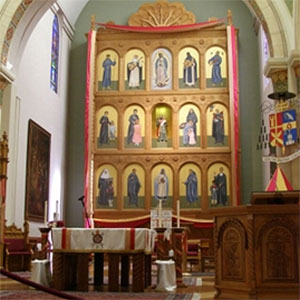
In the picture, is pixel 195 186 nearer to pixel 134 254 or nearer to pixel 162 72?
pixel 162 72

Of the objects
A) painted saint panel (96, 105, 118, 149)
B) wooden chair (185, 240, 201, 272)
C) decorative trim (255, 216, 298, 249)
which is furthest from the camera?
painted saint panel (96, 105, 118, 149)

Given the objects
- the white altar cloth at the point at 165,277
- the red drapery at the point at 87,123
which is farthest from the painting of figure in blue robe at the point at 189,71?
the white altar cloth at the point at 165,277

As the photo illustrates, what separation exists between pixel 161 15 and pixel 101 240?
1166cm

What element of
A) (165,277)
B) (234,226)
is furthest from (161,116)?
(234,226)

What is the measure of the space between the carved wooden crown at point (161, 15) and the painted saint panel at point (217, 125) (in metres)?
2.90

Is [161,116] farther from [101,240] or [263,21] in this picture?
[101,240]

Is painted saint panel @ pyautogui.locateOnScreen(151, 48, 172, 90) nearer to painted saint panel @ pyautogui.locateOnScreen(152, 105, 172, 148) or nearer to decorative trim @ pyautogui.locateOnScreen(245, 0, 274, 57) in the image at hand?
painted saint panel @ pyautogui.locateOnScreen(152, 105, 172, 148)

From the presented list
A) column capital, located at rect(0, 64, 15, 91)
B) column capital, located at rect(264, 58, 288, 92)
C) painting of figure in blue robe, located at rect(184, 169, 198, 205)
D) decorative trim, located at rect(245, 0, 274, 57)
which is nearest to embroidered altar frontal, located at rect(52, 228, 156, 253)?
column capital, located at rect(264, 58, 288, 92)

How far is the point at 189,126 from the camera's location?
53.3 feet

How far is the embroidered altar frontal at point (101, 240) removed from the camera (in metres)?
6.52

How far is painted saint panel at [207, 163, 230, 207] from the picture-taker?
616 inches

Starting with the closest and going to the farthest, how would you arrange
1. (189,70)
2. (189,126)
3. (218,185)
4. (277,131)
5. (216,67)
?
(277,131), (218,185), (189,126), (216,67), (189,70)

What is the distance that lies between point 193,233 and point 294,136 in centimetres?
661

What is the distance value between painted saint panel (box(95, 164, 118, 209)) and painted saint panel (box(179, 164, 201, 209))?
200 cm
